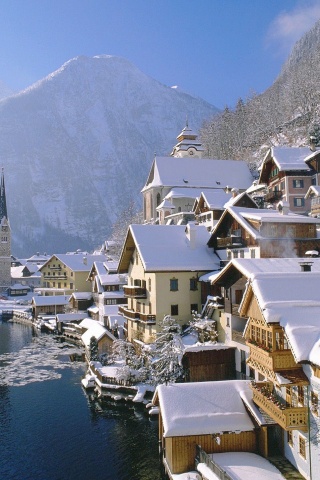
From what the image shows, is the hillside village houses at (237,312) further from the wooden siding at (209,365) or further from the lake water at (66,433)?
the lake water at (66,433)

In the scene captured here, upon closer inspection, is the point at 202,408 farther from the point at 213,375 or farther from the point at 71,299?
the point at 71,299

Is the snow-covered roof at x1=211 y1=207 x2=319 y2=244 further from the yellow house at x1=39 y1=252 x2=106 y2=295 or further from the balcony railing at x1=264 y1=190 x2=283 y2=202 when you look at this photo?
the yellow house at x1=39 y1=252 x2=106 y2=295

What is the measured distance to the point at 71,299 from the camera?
88812 millimetres

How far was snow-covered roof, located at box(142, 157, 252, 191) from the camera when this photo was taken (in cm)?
9381

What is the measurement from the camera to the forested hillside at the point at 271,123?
98.1m

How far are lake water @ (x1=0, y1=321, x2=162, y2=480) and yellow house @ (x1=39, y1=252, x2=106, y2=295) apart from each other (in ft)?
166

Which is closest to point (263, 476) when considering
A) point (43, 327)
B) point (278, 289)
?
point (278, 289)

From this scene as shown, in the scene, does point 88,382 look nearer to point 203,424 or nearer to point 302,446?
point 203,424

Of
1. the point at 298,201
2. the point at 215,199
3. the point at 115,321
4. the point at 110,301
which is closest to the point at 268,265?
the point at 215,199

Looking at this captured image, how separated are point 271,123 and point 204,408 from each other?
312 feet

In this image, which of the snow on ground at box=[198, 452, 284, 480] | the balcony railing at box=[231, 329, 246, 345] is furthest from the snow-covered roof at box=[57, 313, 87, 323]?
the snow on ground at box=[198, 452, 284, 480]

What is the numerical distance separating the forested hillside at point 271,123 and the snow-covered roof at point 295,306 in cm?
6025

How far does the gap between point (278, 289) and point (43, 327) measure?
66.4 metres

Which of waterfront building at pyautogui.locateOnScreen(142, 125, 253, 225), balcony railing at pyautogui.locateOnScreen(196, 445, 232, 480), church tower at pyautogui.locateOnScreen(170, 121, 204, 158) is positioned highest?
church tower at pyautogui.locateOnScreen(170, 121, 204, 158)
